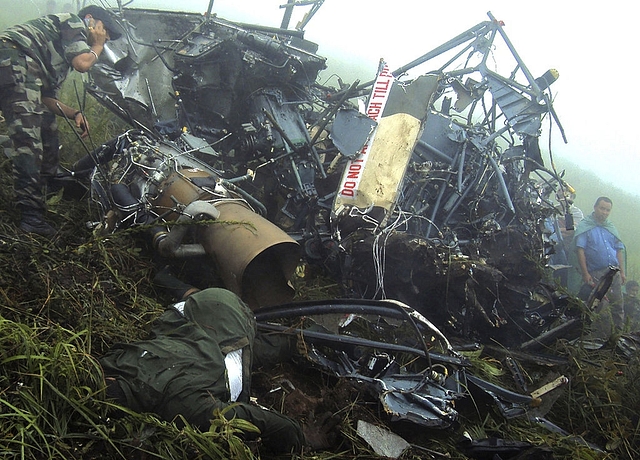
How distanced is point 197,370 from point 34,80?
2861mm

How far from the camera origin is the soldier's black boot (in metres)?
3.34

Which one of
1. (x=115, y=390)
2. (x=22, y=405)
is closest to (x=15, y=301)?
(x=22, y=405)

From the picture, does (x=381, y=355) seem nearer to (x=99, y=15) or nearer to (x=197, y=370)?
(x=197, y=370)

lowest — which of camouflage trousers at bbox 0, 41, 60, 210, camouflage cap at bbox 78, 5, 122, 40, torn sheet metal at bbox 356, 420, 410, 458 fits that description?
torn sheet metal at bbox 356, 420, 410, 458

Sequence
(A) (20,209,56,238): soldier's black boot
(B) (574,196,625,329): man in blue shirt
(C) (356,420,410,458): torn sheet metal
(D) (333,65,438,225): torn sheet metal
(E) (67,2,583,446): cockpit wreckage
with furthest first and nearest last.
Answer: (B) (574,196,625,329): man in blue shirt
(D) (333,65,438,225): torn sheet metal
(A) (20,209,56,238): soldier's black boot
(E) (67,2,583,446): cockpit wreckage
(C) (356,420,410,458): torn sheet metal

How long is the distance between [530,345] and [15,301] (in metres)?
4.05

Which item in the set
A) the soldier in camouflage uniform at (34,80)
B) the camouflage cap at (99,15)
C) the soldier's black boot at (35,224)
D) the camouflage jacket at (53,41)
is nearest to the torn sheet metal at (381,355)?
the soldier's black boot at (35,224)

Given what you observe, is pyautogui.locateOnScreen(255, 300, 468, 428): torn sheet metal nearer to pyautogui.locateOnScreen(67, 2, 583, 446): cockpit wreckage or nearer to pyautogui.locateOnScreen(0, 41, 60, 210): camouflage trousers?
pyautogui.locateOnScreen(67, 2, 583, 446): cockpit wreckage

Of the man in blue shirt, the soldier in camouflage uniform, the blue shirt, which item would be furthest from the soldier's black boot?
the blue shirt

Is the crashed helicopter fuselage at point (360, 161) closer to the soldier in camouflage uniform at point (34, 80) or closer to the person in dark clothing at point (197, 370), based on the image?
the soldier in camouflage uniform at point (34, 80)

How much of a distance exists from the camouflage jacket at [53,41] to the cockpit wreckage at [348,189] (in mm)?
756

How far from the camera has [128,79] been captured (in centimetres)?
549

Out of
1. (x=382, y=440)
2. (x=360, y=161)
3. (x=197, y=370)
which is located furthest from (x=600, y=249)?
(x=197, y=370)

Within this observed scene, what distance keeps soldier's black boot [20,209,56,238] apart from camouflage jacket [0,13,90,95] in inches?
44.0
